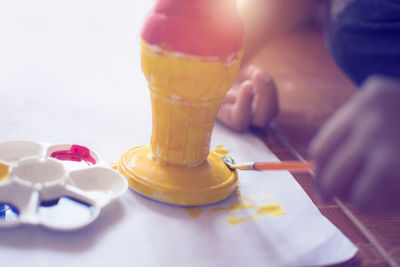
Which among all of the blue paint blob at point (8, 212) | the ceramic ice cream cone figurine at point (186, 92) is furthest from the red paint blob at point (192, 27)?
the blue paint blob at point (8, 212)

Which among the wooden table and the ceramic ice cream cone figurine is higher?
the ceramic ice cream cone figurine

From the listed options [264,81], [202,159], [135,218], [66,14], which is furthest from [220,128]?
[66,14]

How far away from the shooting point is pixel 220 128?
813 millimetres

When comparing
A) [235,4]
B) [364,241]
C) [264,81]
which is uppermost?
[235,4]

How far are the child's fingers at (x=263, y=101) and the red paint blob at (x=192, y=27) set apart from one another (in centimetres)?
31

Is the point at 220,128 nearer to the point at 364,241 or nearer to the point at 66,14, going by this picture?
the point at 364,241

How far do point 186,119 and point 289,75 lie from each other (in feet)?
2.73

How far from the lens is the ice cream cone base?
0.54 metres

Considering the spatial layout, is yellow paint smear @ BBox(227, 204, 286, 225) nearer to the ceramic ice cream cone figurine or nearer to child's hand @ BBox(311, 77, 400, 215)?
the ceramic ice cream cone figurine

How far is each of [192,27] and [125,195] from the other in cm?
→ 24

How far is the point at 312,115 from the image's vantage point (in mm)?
976

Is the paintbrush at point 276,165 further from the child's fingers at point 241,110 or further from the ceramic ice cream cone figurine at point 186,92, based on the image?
the child's fingers at point 241,110

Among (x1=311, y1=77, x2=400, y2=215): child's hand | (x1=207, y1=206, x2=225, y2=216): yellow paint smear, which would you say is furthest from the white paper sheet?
(x1=311, y1=77, x2=400, y2=215): child's hand

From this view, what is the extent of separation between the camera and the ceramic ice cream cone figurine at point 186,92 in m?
0.50
